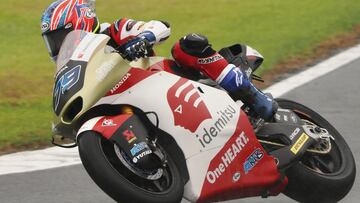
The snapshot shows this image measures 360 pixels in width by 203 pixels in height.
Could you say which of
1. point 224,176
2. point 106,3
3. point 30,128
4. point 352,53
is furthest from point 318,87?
point 106,3

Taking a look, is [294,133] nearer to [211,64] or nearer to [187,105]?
[211,64]

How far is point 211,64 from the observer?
566cm

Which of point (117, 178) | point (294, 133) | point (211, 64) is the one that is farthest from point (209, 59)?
point (117, 178)

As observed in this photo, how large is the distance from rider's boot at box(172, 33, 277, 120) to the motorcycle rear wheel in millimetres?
578

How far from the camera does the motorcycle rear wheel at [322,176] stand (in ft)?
18.9

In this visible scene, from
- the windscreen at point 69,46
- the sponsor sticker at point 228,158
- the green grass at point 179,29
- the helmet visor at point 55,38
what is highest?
the windscreen at point 69,46

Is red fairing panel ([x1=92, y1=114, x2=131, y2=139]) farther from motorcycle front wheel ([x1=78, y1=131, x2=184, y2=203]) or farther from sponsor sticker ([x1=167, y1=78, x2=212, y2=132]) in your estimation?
sponsor sticker ([x1=167, y1=78, x2=212, y2=132])

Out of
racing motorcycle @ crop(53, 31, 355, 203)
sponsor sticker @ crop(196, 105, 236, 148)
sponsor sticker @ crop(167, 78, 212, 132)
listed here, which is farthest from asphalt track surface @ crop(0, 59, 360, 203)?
sponsor sticker @ crop(167, 78, 212, 132)

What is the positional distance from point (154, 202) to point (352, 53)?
21.8 feet

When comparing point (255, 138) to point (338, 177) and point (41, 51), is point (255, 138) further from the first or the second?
point (41, 51)

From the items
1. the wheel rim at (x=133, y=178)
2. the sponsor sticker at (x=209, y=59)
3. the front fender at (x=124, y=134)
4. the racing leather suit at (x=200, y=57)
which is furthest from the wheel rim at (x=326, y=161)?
the front fender at (x=124, y=134)

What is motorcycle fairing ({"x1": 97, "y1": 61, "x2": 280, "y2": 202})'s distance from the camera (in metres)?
5.23

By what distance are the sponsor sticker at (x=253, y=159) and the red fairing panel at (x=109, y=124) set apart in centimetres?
84

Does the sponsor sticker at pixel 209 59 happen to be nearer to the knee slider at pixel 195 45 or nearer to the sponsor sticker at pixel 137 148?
the knee slider at pixel 195 45
